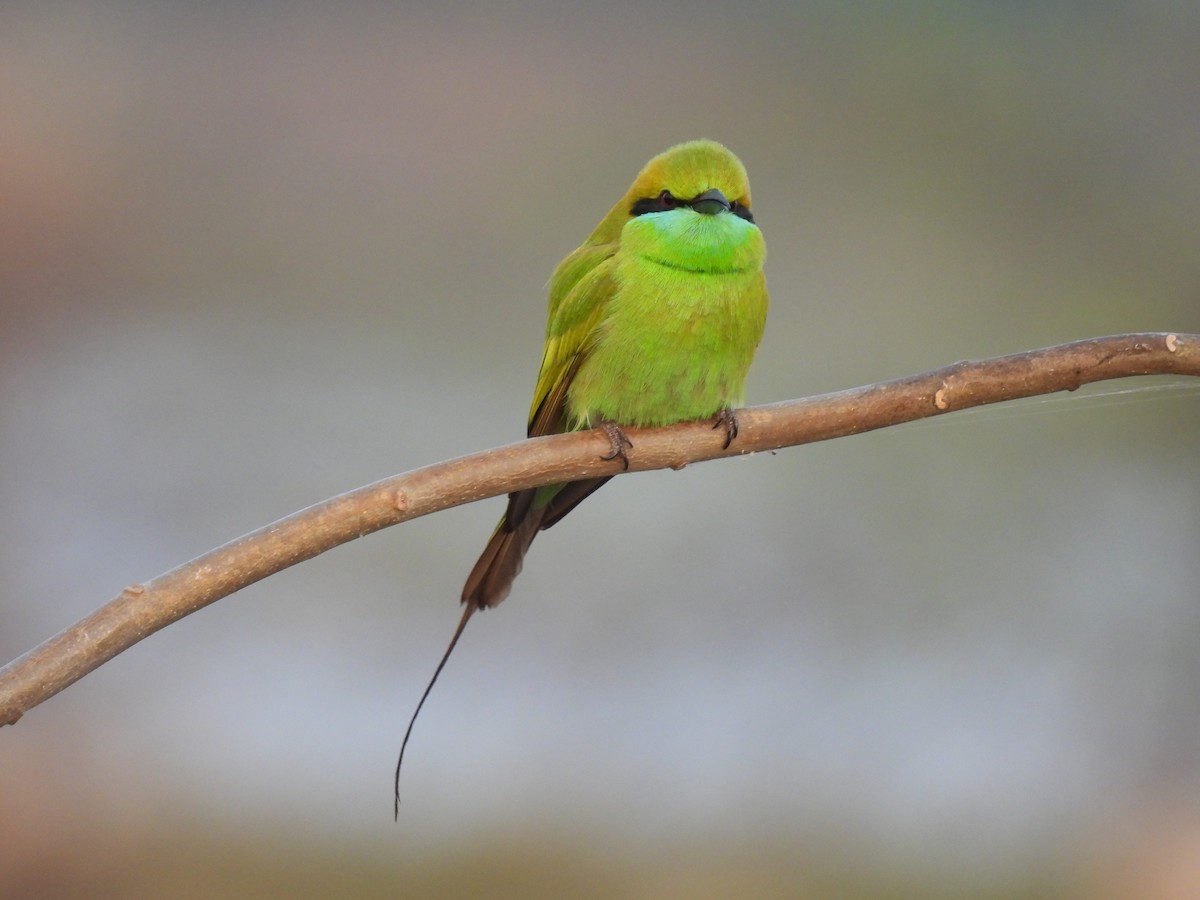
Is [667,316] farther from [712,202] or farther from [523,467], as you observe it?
[523,467]

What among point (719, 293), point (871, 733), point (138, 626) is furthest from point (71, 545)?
point (871, 733)

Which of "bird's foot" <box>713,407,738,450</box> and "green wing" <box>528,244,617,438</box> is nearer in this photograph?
"bird's foot" <box>713,407,738,450</box>

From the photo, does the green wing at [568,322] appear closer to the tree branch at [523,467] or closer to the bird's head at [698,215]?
the bird's head at [698,215]

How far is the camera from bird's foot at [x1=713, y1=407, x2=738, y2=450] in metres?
1.96

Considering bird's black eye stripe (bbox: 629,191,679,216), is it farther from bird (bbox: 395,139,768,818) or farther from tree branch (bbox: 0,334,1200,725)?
tree branch (bbox: 0,334,1200,725)

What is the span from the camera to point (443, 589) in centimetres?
327

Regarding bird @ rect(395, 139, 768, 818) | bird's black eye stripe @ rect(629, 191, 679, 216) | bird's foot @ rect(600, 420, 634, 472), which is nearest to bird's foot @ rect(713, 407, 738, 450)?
bird @ rect(395, 139, 768, 818)

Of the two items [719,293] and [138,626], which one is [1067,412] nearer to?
[719,293]

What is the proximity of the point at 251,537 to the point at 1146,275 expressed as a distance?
109 inches

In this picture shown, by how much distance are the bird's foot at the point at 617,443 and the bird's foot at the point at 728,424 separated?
160 mm

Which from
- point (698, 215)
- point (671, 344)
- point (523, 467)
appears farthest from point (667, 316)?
point (523, 467)

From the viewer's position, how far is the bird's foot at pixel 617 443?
6.47 feet

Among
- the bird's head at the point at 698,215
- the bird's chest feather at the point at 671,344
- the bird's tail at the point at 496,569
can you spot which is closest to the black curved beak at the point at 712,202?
the bird's head at the point at 698,215

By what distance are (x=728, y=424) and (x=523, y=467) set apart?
41cm
